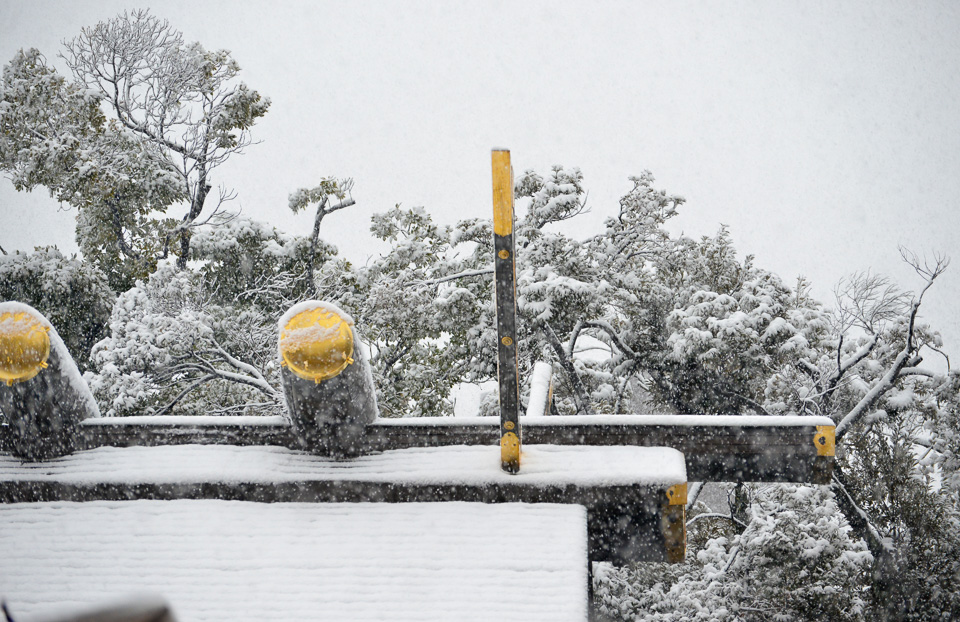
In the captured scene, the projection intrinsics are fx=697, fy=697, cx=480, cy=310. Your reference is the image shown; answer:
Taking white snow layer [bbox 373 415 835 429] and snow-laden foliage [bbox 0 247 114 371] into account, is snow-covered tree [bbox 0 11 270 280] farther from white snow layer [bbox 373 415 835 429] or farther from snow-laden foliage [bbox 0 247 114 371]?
white snow layer [bbox 373 415 835 429]

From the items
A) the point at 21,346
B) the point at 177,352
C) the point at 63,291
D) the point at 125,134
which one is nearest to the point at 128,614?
the point at 21,346

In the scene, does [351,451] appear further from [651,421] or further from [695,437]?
[695,437]

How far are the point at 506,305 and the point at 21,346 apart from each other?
94.5 inches

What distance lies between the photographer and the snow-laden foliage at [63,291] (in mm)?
10938

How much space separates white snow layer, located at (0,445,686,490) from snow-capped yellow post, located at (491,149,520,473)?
5.2 inches

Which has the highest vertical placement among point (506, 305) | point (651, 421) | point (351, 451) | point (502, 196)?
point (502, 196)

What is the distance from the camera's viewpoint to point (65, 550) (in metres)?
2.88

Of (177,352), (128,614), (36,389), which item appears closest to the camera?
(128,614)

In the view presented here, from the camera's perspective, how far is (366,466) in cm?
322

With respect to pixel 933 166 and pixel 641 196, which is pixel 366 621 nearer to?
pixel 641 196

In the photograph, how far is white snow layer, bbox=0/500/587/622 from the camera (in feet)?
7.97

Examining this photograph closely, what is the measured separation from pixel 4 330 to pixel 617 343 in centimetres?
985

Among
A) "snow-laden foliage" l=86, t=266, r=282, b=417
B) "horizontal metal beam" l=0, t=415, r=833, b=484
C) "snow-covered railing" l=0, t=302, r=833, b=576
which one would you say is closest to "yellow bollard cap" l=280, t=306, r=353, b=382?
"snow-covered railing" l=0, t=302, r=833, b=576

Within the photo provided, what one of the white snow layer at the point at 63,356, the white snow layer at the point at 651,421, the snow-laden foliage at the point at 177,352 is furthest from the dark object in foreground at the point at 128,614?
the snow-laden foliage at the point at 177,352
